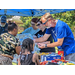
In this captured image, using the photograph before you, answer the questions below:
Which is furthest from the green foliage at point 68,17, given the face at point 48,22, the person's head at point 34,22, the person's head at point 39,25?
the person's head at point 34,22

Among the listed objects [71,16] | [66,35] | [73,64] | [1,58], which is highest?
[71,16]

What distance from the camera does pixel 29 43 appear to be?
3.29 m

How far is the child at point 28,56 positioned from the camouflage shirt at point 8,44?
259 millimetres

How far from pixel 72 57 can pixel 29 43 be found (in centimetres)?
136

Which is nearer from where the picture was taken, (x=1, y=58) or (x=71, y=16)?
(x=1, y=58)

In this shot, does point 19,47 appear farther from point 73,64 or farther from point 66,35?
point 73,64

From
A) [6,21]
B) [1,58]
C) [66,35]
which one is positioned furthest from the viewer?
[6,21]

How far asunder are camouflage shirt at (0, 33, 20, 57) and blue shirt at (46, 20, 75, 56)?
1.17 m

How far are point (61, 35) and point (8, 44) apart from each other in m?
1.51

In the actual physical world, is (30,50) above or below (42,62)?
above

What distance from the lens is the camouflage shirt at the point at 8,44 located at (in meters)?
3.14

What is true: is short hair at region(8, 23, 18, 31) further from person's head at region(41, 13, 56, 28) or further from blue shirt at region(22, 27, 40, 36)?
person's head at region(41, 13, 56, 28)

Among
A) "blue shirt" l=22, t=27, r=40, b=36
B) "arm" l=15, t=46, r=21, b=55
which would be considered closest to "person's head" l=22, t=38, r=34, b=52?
"arm" l=15, t=46, r=21, b=55

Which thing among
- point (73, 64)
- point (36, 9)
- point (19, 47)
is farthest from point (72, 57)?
point (36, 9)
